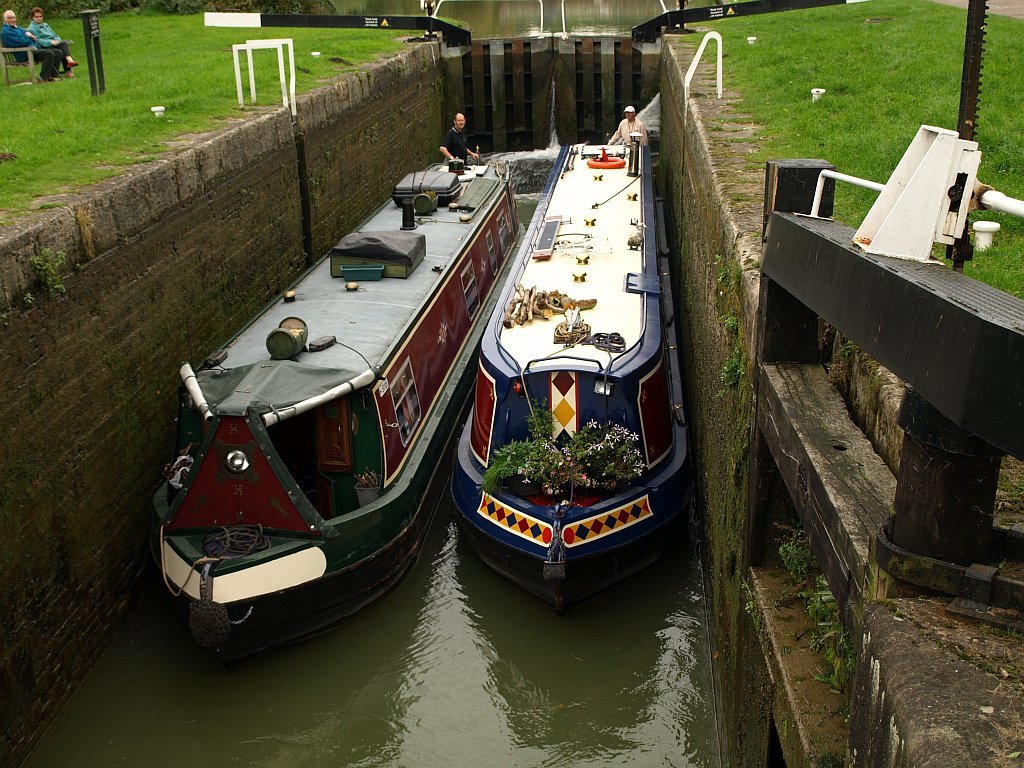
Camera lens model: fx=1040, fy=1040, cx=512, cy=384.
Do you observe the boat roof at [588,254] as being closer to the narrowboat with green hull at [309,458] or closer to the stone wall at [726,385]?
the stone wall at [726,385]

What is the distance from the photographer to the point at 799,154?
9.14 metres

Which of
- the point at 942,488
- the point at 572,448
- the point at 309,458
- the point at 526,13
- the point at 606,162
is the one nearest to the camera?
the point at 942,488

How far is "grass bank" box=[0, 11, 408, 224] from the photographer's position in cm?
910

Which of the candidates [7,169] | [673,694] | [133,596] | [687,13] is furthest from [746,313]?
[687,13]

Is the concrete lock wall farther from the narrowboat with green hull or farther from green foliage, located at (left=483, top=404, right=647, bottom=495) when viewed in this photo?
green foliage, located at (left=483, top=404, right=647, bottom=495)

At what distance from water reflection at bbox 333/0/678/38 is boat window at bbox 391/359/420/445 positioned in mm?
23159

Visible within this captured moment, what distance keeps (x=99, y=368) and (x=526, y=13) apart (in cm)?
3088

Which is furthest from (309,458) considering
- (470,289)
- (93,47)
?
(93,47)

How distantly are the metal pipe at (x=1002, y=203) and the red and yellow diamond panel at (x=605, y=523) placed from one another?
5368mm

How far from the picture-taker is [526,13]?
35688 mm

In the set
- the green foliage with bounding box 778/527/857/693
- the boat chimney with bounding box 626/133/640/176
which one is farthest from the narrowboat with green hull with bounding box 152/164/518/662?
the boat chimney with bounding box 626/133/640/176

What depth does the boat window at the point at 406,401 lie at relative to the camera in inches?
345

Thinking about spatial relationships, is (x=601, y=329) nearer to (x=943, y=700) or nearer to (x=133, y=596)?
(x=133, y=596)

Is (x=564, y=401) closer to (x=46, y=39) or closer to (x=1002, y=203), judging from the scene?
(x=1002, y=203)
